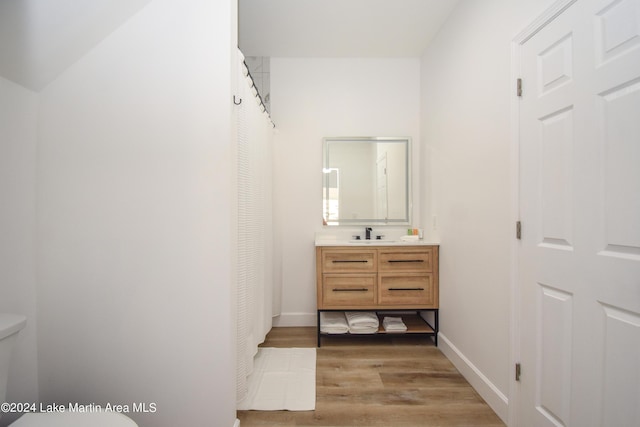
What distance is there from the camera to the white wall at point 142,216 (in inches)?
50.9

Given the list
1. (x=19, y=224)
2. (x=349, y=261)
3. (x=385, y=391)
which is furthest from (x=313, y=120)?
(x=385, y=391)

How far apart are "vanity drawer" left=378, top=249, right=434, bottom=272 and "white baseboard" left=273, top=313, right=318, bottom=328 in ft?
3.09

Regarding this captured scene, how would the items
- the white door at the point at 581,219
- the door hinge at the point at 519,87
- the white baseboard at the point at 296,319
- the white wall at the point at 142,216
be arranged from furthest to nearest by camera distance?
the white baseboard at the point at 296,319 → the door hinge at the point at 519,87 → the white wall at the point at 142,216 → the white door at the point at 581,219

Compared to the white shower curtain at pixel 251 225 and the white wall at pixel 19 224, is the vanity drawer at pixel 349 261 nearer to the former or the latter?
the white shower curtain at pixel 251 225

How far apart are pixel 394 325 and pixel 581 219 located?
1665 millimetres

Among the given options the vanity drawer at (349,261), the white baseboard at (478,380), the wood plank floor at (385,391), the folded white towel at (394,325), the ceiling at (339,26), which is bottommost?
the wood plank floor at (385,391)

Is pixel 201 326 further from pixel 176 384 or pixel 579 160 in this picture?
pixel 579 160

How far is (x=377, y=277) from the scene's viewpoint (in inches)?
94.0

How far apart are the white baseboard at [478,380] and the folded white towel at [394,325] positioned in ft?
1.06

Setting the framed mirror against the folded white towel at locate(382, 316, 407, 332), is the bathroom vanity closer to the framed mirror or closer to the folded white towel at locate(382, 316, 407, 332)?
the folded white towel at locate(382, 316, 407, 332)

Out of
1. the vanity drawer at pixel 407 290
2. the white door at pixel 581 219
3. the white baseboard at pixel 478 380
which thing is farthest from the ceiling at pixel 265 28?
the white baseboard at pixel 478 380

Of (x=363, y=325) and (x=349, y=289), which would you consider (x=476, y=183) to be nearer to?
(x=349, y=289)

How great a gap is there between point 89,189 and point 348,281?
6.02 feet

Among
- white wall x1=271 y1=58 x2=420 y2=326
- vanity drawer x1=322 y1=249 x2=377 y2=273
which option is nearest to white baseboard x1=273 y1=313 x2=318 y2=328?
white wall x1=271 y1=58 x2=420 y2=326
